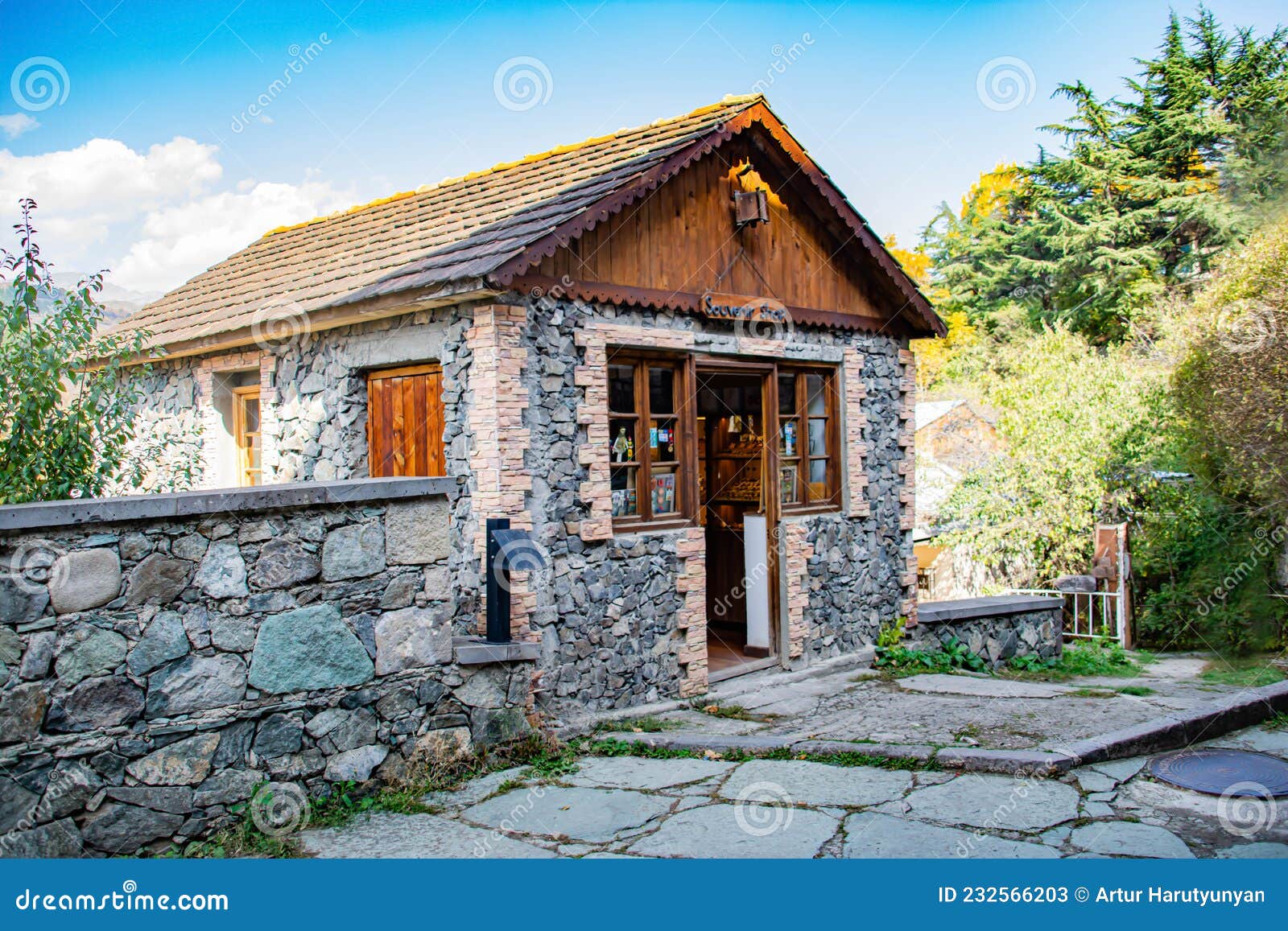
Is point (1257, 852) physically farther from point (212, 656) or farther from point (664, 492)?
point (664, 492)

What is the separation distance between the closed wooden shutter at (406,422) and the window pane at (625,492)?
1.42 meters

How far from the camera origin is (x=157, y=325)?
1120 centimetres

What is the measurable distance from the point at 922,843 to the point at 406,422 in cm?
509

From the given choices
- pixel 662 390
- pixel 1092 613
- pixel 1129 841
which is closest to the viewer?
pixel 1129 841

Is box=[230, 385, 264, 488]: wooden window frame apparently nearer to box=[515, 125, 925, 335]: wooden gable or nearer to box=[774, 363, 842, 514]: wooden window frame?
box=[515, 125, 925, 335]: wooden gable

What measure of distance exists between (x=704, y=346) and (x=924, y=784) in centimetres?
431

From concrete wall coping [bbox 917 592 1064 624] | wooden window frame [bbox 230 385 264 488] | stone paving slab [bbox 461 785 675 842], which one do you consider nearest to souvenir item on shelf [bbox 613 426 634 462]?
stone paving slab [bbox 461 785 675 842]

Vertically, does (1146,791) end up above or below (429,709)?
below

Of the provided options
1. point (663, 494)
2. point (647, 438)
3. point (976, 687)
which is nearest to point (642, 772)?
point (663, 494)

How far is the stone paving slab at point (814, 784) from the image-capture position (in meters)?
5.32

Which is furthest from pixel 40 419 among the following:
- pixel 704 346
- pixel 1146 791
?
pixel 1146 791

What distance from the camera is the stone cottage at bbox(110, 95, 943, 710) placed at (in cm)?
718

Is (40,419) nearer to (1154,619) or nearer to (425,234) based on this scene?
(425,234)

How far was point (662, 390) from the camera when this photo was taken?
855 cm
